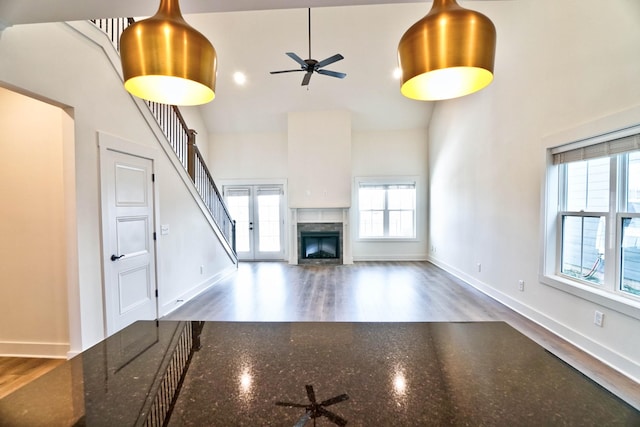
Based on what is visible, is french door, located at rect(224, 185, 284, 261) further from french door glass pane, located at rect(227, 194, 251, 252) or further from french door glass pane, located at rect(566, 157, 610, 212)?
french door glass pane, located at rect(566, 157, 610, 212)

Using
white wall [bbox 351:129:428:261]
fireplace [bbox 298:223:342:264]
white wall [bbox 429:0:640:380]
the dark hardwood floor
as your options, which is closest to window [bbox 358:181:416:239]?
white wall [bbox 351:129:428:261]

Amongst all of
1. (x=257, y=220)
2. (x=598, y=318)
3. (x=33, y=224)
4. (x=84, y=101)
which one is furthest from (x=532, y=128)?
(x=257, y=220)

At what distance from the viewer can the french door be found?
7.33 meters

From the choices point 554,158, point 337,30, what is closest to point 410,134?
point 337,30

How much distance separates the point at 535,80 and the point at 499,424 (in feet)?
12.7

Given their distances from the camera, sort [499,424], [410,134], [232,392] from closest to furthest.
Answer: [499,424] → [232,392] → [410,134]

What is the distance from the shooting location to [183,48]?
2.88ft

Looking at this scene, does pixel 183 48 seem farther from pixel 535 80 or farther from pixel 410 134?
pixel 410 134

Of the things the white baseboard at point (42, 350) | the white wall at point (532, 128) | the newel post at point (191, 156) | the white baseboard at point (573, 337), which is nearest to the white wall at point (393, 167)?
the white wall at point (532, 128)

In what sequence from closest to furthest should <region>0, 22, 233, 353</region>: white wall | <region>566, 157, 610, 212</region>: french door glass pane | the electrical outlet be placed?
<region>0, 22, 233, 353</region>: white wall
the electrical outlet
<region>566, 157, 610, 212</region>: french door glass pane

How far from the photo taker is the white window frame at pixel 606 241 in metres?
2.39

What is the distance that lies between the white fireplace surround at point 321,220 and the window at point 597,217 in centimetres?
415

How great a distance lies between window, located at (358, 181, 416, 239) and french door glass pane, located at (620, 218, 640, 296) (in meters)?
4.75

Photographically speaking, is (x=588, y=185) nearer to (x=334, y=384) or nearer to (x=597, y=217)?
(x=597, y=217)
